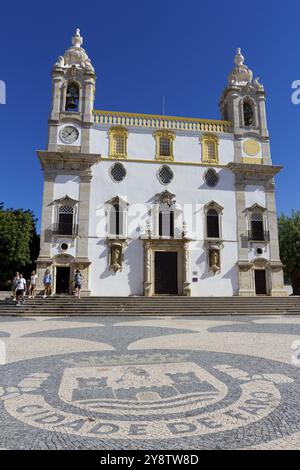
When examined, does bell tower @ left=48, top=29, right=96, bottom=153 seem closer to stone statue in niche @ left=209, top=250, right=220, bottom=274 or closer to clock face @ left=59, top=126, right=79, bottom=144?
Result: clock face @ left=59, top=126, right=79, bottom=144

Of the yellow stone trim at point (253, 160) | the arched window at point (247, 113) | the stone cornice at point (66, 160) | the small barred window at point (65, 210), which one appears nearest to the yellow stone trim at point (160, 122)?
the arched window at point (247, 113)

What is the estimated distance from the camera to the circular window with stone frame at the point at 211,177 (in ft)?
80.3

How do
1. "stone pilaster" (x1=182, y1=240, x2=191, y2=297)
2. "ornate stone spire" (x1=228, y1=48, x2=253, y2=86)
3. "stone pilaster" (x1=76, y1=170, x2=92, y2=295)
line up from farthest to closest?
"ornate stone spire" (x1=228, y1=48, x2=253, y2=86), "stone pilaster" (x1=182, y1=240, x2=191, y2=297), "stone pilaster" (x1=76, y1=170, x2=92, y2=295)

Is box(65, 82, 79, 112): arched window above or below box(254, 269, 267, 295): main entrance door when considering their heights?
above

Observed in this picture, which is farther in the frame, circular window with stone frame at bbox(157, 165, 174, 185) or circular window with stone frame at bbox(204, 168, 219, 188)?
circular window with stone frame at bbox(204, 168, 219, 188)

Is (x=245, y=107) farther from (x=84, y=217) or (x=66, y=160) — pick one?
(x=84, y=217)

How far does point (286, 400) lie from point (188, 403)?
1.25 metres

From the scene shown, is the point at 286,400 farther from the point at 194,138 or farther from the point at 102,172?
the point at 194,138

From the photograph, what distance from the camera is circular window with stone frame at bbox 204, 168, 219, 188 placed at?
963 inches

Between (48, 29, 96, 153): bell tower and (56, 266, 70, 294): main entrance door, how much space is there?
8.32 metres

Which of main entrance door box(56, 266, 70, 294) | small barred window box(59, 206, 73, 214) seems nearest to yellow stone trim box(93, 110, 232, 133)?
small barred window box(59, 206, 73, 214)

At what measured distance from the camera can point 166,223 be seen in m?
23.3

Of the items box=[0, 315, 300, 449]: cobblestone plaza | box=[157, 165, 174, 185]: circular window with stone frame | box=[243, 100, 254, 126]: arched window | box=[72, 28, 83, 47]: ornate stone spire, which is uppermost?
box=[72, 28, 83, 47]: ornate stone spire
